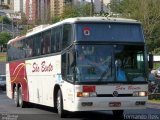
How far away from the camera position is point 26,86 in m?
22.7

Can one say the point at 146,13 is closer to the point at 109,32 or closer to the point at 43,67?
the point at 43,67

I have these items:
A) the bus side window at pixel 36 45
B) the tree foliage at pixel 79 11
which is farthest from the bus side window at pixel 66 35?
the tree foliage at pixel 79 11

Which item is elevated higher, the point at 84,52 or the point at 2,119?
the point at 84,52

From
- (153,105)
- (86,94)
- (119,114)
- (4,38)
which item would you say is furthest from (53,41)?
(4,38)

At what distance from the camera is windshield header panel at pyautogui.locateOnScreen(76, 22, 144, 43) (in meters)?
15.8

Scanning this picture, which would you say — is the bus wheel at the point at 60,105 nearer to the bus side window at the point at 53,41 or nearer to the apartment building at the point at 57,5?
the bus side window at the point at 53,41

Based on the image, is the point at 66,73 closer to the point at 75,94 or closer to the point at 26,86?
the point at 75,94

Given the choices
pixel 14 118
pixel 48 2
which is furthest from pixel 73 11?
pixel 14 118

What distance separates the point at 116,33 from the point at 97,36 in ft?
2.12

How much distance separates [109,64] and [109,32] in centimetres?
115

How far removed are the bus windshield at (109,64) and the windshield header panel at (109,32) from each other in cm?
28

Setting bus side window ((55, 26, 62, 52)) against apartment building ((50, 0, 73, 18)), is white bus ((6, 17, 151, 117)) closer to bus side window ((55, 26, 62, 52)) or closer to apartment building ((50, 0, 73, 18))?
bus side window ((55, 26, 62, 52))

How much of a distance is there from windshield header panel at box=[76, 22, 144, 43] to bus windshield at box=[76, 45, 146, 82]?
0.28 meters

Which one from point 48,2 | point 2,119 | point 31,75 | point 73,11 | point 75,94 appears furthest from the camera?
point 48,2
